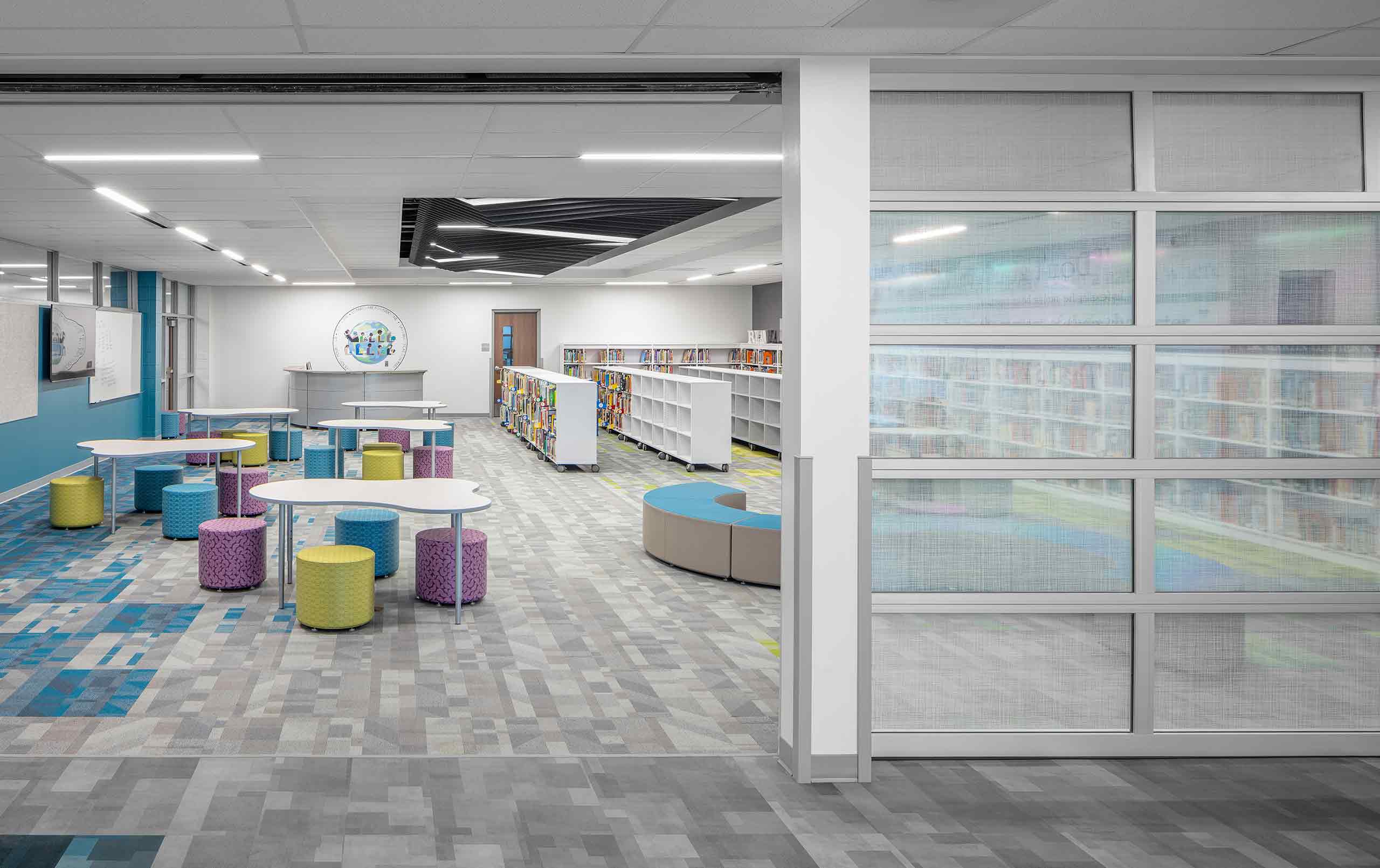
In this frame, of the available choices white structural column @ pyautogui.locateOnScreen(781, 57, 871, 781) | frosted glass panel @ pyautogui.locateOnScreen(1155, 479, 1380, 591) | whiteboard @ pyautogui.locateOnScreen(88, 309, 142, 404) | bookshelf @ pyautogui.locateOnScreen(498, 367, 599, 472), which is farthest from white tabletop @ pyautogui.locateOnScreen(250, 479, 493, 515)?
whiteboard @ pyautogui.locateOnScreen(88, 309, 142, 404)

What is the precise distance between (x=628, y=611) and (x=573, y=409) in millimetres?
7163

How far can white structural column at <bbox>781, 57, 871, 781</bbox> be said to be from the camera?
151 inches

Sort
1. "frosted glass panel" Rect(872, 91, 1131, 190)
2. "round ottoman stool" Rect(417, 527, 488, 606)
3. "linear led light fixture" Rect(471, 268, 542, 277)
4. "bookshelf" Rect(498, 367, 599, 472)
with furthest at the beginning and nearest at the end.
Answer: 1. "linear led light fixture" Rect(471, 268, 542, 277)
2. "bookshelf" Rect(498, 367, 599, 472)
3. "round ottoman stool" Rect(417, 527, 488, 606)
4. "frosted glass panel" Rect(872, 91, 1131, 190)

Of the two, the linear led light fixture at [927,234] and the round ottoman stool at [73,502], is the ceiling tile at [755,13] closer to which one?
the linear led light fixture at [927,234]

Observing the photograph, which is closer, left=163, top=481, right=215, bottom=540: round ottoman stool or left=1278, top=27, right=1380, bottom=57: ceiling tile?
left=1278, top=27, right=1380, bottom=57: ceiling tile

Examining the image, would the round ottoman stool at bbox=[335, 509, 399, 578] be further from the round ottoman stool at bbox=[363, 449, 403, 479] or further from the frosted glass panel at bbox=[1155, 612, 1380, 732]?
the frosted glass panel at bbox=[1155, 612, 1380, 732]

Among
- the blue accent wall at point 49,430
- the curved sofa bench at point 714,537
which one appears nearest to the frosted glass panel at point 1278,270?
the curved sofa bench at point 714,537

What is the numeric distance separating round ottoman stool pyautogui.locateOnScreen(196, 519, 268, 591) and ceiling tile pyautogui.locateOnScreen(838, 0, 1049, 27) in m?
5.35

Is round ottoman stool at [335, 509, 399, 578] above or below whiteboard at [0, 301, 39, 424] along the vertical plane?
below

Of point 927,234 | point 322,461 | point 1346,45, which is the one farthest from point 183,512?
point 1346,45

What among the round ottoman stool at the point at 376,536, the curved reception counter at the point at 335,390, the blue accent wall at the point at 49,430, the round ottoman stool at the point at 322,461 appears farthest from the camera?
the curved reception counter at the point at 335,390

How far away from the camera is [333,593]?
5773mm

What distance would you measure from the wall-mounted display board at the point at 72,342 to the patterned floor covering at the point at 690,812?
9014 millimetres

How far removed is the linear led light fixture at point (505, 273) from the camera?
18516mm
